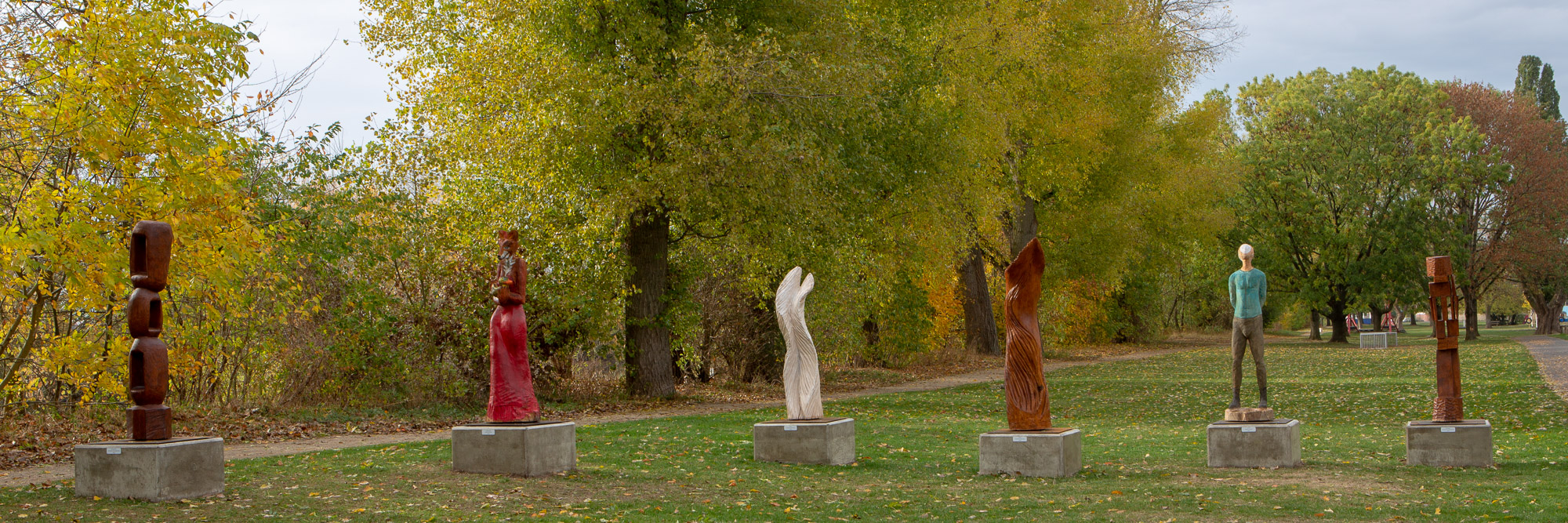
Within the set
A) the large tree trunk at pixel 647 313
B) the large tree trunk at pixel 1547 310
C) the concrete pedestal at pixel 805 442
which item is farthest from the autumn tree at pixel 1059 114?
the large tree trunk at pixel 1547 310

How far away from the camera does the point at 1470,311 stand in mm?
45812

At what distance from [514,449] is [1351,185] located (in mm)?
39584

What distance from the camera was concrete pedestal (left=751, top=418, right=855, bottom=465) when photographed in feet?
35.3

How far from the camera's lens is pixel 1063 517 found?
777 cm

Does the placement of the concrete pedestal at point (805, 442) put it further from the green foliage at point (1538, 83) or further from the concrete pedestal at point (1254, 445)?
the green foliage at point (1538, 83)

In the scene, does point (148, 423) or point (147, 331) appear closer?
point (148, 423)

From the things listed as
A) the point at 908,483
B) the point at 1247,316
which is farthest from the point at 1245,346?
the point at 908,483

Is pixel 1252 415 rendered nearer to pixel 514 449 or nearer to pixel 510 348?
pixel 514 449

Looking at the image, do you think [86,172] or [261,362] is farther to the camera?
[261,362]

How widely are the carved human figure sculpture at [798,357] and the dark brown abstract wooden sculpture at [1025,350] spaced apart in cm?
191

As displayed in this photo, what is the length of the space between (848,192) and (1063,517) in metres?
12.0

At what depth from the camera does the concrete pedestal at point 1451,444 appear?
1000 cm

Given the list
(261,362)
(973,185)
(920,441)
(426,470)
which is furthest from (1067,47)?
(426,470)

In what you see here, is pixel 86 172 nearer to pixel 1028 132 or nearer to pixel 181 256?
pixel 181 256
